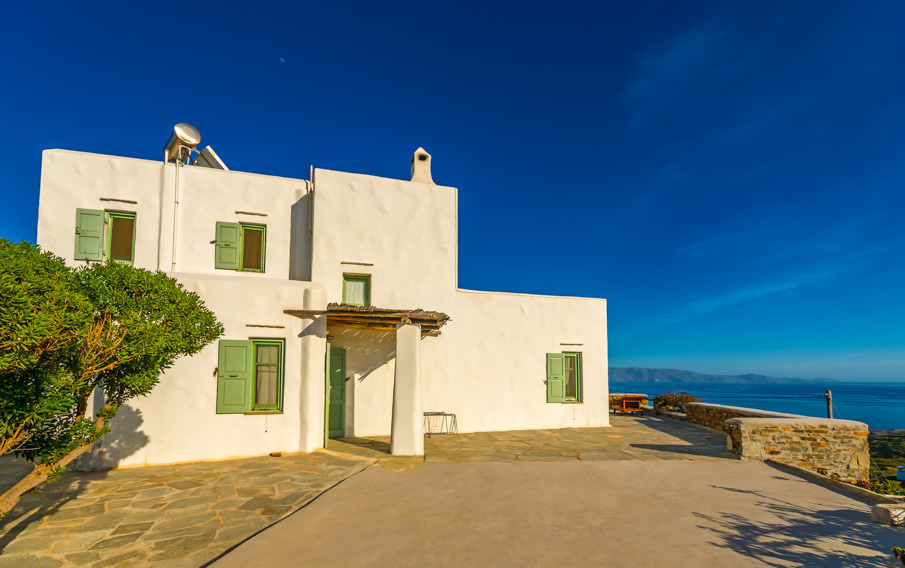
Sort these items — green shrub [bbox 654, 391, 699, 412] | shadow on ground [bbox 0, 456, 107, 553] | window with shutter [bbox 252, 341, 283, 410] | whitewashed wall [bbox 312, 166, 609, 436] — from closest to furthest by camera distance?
shadow on ground [bbox 0, 456, 107, 553] → window with shutter [bbox 252, 341, 283, 410] → whitewashed wall [bbox 312, 166, 609, 436] → green shrub [bbox 654, 391, 699, 412]

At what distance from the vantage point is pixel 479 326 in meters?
13.0

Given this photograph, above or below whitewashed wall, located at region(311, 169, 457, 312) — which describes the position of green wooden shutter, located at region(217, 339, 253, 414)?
below

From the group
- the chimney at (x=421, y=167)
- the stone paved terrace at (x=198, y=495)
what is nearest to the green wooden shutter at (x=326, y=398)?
the stone paved terrace at (x=198, y=495)

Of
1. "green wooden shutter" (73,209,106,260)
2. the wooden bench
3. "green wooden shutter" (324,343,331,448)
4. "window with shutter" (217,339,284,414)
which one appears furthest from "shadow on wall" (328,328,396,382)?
the wooden bench

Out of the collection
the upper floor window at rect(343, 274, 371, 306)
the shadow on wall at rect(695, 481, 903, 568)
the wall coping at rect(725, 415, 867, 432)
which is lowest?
the shadow on wall at rect(695, 481, 903, 568)

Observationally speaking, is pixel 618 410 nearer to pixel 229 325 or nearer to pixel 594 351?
pixel 594 351

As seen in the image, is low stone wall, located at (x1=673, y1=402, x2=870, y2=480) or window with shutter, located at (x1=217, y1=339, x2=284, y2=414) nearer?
low stone wall, located at (x1=673, y1=402, x2=870, y2=480)

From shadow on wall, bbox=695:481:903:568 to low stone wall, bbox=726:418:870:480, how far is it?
2.95 metres

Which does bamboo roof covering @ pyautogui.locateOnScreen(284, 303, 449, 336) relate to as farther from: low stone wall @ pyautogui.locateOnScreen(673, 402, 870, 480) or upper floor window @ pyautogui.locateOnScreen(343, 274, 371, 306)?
low stone wall @ pyautogui.locateOnScreen(673, 402, 870, 480)

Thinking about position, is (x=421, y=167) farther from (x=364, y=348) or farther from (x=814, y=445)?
(x=814, y=445)

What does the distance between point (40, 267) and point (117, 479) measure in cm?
552

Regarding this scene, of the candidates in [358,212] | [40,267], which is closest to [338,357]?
[358,212]

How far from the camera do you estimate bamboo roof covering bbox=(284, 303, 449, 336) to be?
9.32 meters

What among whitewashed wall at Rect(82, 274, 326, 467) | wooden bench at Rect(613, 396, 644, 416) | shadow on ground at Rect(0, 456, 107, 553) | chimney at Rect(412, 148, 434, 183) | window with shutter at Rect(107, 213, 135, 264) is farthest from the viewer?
wooden bench at Rect(613, 396, 644, 416)
